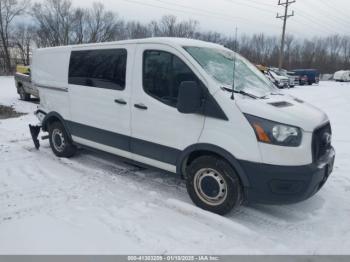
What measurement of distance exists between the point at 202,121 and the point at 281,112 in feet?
3.05

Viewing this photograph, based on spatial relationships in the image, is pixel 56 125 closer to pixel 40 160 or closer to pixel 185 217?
pixel 40 160

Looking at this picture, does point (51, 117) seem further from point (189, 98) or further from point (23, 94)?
point (23, 94)

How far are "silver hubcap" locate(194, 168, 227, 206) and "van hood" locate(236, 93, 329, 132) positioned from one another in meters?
0.90

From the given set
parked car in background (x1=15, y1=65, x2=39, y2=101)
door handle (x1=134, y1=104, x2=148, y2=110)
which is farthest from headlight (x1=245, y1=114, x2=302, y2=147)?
parked car in background (x1=15, y1=65, x2=39, y2=101)

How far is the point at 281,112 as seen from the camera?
341 cm

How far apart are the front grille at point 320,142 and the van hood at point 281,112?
88 millimetres

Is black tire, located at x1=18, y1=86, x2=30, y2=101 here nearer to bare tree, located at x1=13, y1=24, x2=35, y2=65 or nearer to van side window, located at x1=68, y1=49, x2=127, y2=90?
van side window, located at x1=68, y1=49, x2=127, y2=90

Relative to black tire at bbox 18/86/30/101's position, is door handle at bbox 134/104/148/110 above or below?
above

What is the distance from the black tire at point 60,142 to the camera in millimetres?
5828

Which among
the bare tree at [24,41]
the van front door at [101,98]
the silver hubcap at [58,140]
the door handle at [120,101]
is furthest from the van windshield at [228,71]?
the bare tree at [24,41]

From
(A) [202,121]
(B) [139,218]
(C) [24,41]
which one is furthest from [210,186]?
(C) [24,41]

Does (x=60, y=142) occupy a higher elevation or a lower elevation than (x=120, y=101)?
lower

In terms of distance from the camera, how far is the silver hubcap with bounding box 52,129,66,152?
5914mm

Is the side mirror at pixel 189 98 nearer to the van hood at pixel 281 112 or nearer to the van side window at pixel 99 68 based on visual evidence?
the van hood at pixel 281 112
